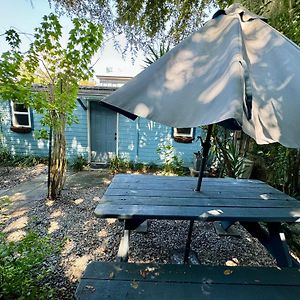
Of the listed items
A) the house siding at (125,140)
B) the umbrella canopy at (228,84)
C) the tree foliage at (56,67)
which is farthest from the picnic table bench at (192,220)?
the house siding at (125,140)

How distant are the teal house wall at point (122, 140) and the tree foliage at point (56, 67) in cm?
316

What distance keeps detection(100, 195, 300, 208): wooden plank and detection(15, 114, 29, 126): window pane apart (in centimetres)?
664

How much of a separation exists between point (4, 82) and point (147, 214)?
197 centimetres

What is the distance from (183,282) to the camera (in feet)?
4.02

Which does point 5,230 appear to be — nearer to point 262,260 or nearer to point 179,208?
point 179,208

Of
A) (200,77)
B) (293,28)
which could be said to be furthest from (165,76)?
(293,28)

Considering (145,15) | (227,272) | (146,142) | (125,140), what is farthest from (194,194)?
(125,140)

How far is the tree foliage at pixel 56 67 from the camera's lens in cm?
331

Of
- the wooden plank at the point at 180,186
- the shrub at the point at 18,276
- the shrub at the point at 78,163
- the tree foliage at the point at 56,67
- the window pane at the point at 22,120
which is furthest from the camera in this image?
the window pane at the point at 22,120

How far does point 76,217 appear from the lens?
11.5 feet

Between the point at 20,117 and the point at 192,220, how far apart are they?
7.36 metres

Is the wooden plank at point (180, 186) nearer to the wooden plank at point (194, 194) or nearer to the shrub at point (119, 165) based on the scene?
the wooden plank at point (194, 194)

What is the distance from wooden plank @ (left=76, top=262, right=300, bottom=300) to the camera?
1.13 metres

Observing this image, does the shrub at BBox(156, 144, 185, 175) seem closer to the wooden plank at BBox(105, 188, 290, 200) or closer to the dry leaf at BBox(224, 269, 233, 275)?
the wooden plank at BBox(105, 188, 290, 200)
